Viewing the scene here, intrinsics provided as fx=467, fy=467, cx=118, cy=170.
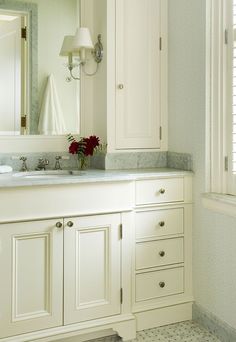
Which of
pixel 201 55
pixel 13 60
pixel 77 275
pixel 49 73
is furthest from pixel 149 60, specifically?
pixel 77 275

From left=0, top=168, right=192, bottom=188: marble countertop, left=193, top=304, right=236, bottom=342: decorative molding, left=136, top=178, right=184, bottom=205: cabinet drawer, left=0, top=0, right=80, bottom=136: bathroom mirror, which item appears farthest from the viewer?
left=0, top=0, right=80, bottom=136: bathroom mirror

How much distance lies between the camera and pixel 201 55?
2662 millimetres

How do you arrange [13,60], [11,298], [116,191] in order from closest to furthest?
[11,298], [116,191], [13,60]

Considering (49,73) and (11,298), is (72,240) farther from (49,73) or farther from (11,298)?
(49,73)

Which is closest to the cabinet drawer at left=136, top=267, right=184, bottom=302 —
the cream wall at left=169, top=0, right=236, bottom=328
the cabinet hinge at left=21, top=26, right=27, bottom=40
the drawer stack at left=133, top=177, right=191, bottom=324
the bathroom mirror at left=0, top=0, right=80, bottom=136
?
the drawer stack at left=133, top=177, right=191, bottom=324

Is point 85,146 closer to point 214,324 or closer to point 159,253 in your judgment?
point 159,253

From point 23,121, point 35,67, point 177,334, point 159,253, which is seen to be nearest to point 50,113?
point 23,121

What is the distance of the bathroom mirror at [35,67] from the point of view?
282 centimetres

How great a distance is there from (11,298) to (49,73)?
1.39 metres

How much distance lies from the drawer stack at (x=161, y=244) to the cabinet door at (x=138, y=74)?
45 centimetres

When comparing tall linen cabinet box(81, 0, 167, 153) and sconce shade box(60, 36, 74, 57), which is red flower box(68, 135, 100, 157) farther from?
sconce shade box(60, 36, 74, 57)

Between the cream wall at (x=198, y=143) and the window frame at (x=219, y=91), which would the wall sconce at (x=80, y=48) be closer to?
the cream wall at (x=198, y=143)

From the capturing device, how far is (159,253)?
106 inches

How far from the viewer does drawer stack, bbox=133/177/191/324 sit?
265 centimetres
